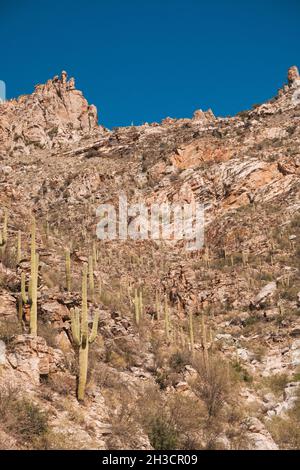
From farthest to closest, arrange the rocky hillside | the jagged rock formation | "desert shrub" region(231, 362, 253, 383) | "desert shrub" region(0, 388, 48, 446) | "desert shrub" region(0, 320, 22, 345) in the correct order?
the jagged rock formation → "desert shrub" region(231, 362, 253, 383) → "desert shrub" region(0, 320, 22, 345) → the rocky hillside → "desert shrub" region(0, 388, 48, 446)

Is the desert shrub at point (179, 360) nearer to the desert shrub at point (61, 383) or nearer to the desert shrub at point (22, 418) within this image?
the desert shrub at point (61, 383)

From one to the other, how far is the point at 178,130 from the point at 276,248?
23.5 m

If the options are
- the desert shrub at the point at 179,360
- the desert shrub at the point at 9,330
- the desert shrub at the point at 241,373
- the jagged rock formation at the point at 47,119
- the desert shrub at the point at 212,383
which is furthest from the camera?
the jagged rock formation at the point at 47,119

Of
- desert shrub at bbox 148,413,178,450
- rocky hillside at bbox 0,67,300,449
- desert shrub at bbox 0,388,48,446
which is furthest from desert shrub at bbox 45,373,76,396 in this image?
desert shrub at bbox 148,413,178,450

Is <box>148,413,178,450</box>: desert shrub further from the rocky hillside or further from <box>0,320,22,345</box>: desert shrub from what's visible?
<box>0,320,22,345</box>: desert shrub

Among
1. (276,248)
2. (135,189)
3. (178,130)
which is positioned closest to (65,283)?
(276,248)

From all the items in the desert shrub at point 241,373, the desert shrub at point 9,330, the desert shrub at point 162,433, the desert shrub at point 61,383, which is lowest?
the desert shrub at point 162,433

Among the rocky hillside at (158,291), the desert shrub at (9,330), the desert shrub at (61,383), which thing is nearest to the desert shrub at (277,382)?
the rocky hillside at (158,291)

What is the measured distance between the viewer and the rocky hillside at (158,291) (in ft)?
35.9

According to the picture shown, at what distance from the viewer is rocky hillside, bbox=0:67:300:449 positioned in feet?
35.9

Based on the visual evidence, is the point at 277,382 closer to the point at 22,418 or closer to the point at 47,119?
the point at 22,418

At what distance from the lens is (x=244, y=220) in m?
30.8

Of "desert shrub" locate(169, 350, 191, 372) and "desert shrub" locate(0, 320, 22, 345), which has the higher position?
"desert shrub" locate(0, 320, 22, 345)
